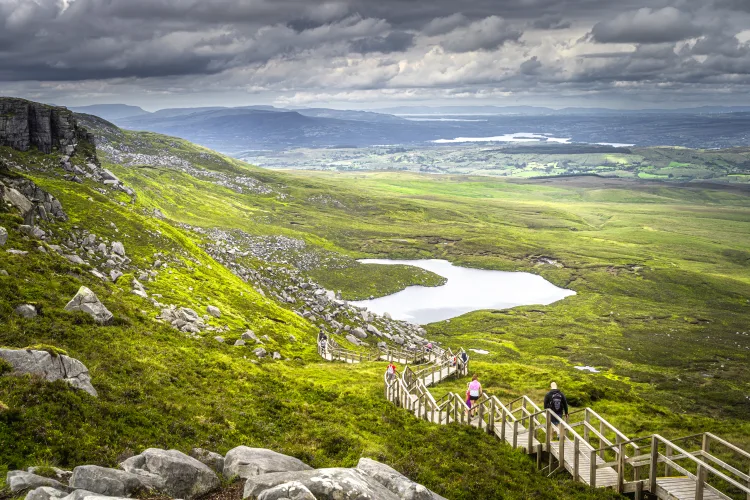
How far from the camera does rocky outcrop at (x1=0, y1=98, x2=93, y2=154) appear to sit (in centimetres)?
8650

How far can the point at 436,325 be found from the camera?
396 feet

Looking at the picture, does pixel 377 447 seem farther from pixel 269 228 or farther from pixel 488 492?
pixel 269 228

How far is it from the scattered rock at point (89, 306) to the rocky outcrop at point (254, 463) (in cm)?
1977

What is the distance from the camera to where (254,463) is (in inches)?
785

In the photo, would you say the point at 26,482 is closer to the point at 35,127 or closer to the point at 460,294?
the point at 35,127

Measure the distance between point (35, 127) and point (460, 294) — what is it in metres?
116

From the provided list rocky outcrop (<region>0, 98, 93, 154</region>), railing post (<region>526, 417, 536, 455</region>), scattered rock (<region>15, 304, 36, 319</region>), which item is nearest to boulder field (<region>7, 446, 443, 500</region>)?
railing post (<region>526, 417, 536, 455</region>)

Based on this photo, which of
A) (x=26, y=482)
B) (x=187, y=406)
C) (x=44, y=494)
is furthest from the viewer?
(x=187, y=406)

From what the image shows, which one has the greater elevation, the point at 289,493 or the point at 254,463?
the point at 289,493

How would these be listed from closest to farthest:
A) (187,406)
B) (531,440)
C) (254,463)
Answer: (254,463)
(531,440)
(187,406)

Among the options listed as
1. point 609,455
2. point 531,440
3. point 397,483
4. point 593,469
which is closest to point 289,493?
point 397,483

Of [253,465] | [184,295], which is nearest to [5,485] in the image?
[253,465]

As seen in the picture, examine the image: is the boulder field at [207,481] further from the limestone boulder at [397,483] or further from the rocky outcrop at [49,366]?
the rocky outcrop at [49,366]

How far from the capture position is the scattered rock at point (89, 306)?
3472cm
